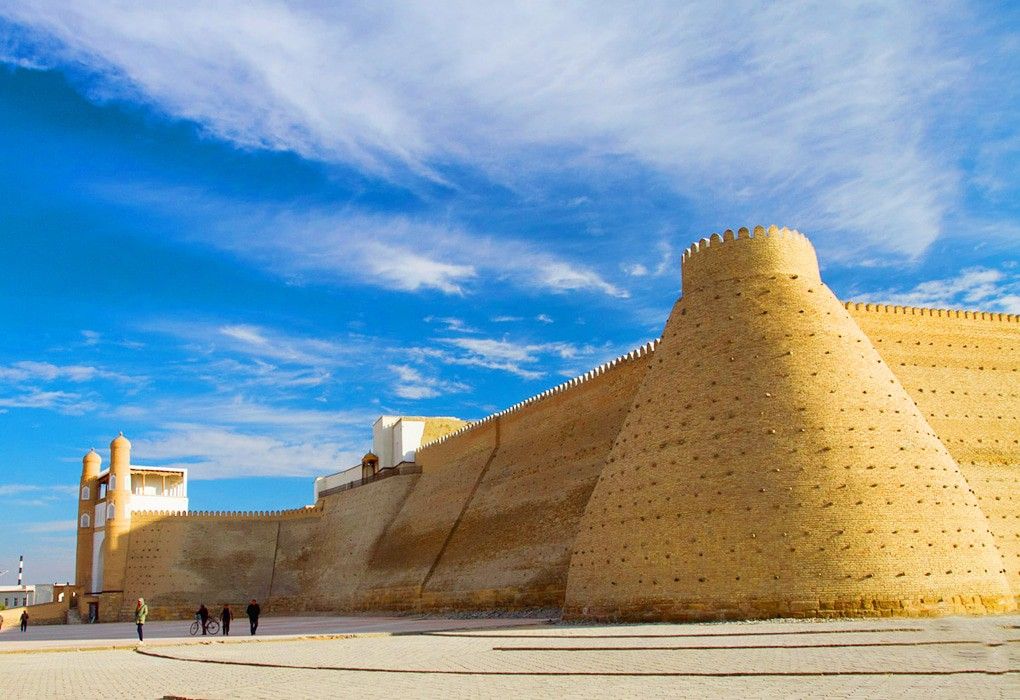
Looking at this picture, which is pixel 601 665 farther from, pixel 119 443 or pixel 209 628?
pixel 119 443

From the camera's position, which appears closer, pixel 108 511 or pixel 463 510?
pixel 463 510

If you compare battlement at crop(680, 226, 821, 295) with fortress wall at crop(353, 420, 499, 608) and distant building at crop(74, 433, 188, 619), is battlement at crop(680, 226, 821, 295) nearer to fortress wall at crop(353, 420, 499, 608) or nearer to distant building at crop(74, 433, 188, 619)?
fortress wall at crop(353, 420, 499, 608)

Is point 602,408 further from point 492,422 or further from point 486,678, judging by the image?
point 486,678

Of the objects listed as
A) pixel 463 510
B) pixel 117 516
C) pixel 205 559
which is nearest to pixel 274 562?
pixel 205 559

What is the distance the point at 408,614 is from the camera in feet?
86.5

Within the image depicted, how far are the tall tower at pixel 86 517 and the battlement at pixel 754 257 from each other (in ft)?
99.5

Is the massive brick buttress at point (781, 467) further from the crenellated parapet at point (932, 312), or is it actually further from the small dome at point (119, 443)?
the small dome at point (119, 443)

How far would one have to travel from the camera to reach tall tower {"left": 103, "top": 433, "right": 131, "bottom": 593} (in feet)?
119

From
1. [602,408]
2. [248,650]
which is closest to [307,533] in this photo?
[602,408]

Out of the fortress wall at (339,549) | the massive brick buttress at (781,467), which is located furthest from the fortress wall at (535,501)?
the fortress wall at (339,549)

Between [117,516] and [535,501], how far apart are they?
20.7 meters

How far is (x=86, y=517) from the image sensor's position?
125 ft

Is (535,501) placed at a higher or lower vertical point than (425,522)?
higher

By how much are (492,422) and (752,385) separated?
15.4 meters
